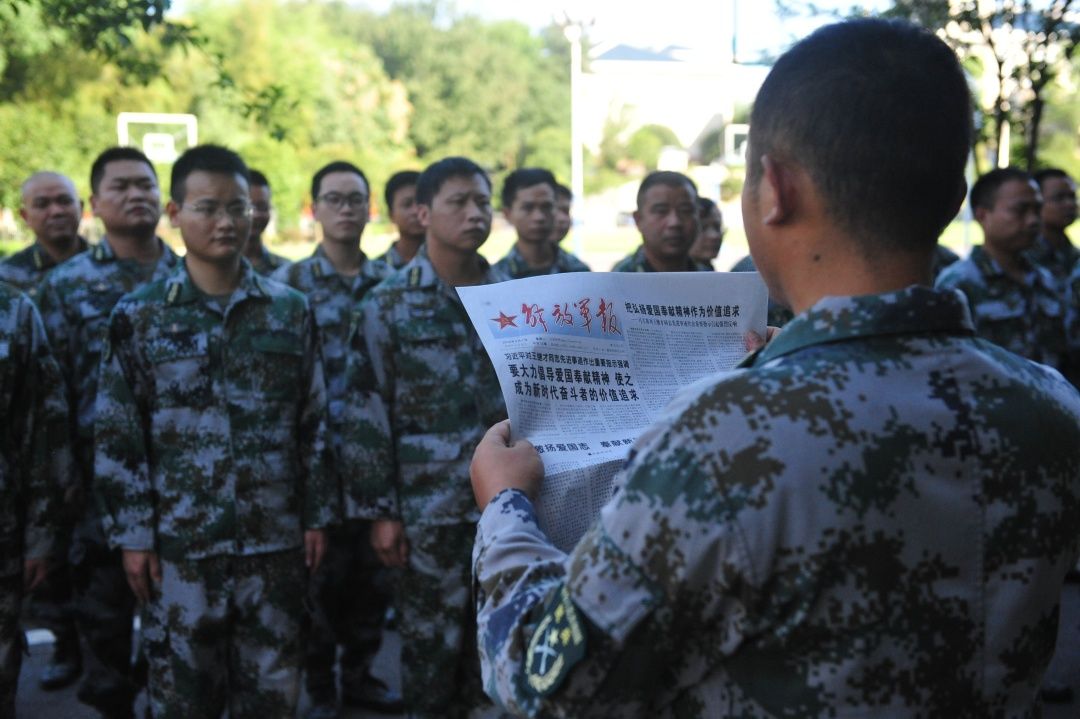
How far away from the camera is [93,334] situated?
4672 millimetres

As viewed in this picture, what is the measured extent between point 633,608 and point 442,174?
3.41 metres

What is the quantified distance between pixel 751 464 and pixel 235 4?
48.8 meters

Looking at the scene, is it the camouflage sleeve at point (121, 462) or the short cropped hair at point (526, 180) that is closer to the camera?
the camouflage sleeve at point (121, 462)

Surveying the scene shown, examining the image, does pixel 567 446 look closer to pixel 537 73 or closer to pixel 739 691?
pixel 739 691

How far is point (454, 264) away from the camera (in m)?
4.26

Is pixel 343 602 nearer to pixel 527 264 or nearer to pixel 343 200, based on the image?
pixel 343 200

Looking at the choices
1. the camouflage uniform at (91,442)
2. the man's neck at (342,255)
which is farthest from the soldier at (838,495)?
the man's neck at (342,255)

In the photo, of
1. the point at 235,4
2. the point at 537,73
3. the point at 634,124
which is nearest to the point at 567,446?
the point at 235,4

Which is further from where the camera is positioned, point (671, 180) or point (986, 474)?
point (671, 180)

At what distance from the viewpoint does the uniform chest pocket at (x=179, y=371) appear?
3504 mm

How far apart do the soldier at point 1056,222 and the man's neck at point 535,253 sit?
135 inches

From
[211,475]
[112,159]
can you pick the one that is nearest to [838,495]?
[211,475]

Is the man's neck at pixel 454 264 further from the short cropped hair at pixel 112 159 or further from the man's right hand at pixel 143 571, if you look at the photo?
the short cropped hair at pixel 112 159

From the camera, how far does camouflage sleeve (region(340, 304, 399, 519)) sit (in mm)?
3896
